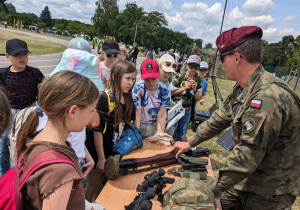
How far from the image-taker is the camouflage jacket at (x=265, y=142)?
136 cm

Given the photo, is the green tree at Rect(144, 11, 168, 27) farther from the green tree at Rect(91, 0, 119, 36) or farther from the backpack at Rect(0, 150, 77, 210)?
the backpack at Rect(0, 150, 77, 210)

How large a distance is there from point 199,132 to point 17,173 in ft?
5.40

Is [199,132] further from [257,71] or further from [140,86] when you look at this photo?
[140,86]

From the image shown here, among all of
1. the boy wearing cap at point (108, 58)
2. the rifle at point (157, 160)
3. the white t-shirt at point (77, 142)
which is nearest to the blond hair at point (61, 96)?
the white t-shirt at point (77, 142)

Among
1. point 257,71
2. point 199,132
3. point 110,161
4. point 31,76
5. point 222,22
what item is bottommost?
point 110,161

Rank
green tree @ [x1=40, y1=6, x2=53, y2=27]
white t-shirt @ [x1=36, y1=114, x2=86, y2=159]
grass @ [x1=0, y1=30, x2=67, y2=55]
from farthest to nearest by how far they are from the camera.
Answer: green tree @ [x1=40, y1=6, x2=53, y2=27] < grass @ [x1=0, y1=30, x2=67, y2=55] < white t-shirt @ [x1=36, y1=114, x2=86, y2=159]

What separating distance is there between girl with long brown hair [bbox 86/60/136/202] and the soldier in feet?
3.36

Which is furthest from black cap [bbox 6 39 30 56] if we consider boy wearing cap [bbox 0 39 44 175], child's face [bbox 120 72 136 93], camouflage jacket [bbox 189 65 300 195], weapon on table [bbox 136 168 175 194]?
camouflage jacket [bbox 189 65 300 195]

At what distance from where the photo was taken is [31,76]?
2.65 meters

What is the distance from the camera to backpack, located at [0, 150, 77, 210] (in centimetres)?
84

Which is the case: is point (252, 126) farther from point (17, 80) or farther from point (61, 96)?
point (17, 80)

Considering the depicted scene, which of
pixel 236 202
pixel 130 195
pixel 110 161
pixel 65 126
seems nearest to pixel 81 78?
pixel 65 126

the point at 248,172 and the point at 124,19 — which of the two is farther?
the point at 124,19

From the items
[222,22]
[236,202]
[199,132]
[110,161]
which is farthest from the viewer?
[222,22]
